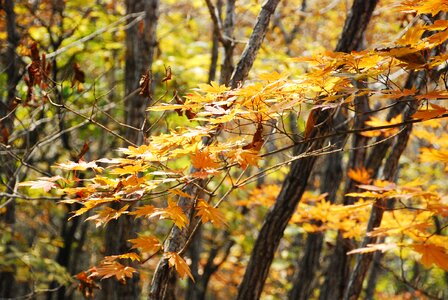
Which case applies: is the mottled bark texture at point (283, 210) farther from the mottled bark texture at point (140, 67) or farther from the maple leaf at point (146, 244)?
the maple leaf at point (146, 244)

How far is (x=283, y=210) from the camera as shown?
11.5ft

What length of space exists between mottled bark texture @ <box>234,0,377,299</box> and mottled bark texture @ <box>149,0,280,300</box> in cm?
82

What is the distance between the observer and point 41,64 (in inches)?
109

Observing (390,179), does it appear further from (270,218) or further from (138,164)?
(138,164)

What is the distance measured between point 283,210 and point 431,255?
1.16 metres

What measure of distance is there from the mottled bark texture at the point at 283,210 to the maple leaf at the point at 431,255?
1.08 meters

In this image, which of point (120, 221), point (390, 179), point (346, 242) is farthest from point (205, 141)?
point (346, 242)

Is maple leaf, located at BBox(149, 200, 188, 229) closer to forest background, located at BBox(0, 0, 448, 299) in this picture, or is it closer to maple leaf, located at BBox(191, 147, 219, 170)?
forest background, located at BBox(0, 0, 448, 299)

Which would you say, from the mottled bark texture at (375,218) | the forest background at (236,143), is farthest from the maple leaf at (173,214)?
the mottled bark texture at (375,218)

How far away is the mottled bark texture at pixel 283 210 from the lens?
3520 mm

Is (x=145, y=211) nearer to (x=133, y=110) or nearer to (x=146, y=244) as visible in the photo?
(x=146, y=244)

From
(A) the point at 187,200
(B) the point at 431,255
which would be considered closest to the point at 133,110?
(A) the point at 187,200

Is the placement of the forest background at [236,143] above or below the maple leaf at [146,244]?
above

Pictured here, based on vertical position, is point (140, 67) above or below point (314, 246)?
above
